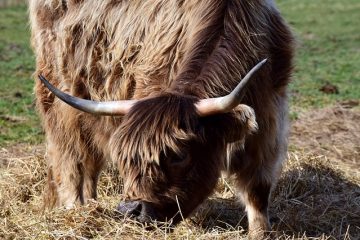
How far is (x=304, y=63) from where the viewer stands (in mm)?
15289

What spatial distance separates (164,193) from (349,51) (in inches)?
533

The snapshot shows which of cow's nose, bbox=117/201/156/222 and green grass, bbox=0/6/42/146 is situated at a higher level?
cow's nose, bbox=117/201/156/222

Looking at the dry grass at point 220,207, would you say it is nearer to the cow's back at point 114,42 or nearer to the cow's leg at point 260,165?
the cow's leg at point 260,165

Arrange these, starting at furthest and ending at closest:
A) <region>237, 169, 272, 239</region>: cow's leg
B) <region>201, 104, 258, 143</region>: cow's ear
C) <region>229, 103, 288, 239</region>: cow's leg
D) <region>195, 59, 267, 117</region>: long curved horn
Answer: <region>237, 169, 272, 239</region>: cow's leg → <region>229, 103, 288, 239</region>: cow's leg → <region>201, 104, 258, 143</region>: cow's ear → <region>195, 59, 267, 117</region>: long curved horn

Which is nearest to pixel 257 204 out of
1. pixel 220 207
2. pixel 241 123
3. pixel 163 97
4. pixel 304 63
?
pixel 220 207

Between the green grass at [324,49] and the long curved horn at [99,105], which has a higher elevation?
the long curved horn at [99,105]

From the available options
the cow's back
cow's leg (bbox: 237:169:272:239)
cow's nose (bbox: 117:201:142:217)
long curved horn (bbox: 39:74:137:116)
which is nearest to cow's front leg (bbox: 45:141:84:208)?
the cow's back

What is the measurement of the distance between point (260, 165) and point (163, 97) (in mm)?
1313

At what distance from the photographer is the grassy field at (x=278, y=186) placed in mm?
4613

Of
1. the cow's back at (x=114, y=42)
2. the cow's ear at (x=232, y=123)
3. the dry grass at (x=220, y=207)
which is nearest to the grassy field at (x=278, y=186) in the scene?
the dry grass at (x=220, y=207)

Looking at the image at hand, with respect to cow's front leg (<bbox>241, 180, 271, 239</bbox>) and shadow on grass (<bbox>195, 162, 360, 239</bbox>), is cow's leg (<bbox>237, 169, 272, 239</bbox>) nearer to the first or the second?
cow's front leg (<bbox>241, 180, 271, 239</bbox>)

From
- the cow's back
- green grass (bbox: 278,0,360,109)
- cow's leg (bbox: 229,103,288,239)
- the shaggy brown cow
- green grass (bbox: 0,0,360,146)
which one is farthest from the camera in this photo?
green grass (bbox: 278,0,360,109)

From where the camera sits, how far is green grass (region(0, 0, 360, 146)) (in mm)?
9578

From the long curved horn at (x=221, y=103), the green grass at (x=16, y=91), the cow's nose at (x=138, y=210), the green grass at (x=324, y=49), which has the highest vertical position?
the long curved horn at (x=221, y=103)
